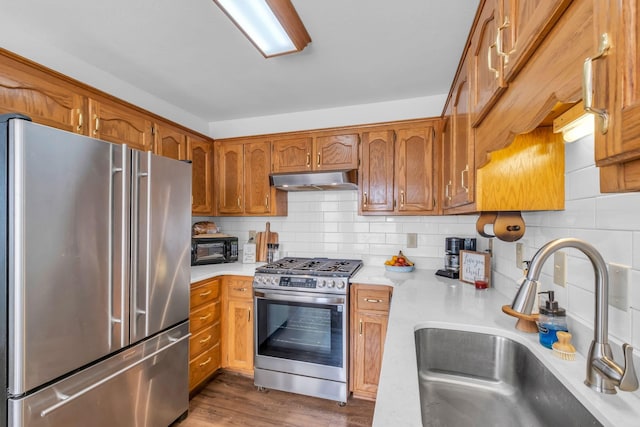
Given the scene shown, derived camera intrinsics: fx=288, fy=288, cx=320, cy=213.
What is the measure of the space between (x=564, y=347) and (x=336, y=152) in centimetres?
200

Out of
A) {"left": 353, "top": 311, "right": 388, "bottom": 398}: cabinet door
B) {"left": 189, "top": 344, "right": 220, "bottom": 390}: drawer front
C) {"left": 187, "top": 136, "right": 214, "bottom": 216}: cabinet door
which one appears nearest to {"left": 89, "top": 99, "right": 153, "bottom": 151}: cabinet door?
{"left": 187, "top": 136, "right": 214, "bottom": 216}: cabinet door

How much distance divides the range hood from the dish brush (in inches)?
67.3

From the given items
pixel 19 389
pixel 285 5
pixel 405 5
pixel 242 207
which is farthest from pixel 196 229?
pixel 405 5

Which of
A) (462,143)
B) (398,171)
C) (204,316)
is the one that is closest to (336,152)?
(398,171)

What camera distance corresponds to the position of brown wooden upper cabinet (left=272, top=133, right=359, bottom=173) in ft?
8.29

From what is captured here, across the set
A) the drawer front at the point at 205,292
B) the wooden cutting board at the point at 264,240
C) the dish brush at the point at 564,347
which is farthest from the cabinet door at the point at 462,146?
the drawer front at the point at 205,292

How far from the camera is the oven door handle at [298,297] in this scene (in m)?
2.12

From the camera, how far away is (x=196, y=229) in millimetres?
2789

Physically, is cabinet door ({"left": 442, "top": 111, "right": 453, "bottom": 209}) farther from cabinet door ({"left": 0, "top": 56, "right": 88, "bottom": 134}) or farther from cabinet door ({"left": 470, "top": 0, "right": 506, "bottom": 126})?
cabinet door ({"left": 0, "top": 56, "right": 88, "bottom": 134})

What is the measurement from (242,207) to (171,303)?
121 cm

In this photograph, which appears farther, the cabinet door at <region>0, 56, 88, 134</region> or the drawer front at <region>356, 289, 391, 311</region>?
the drawer front at <region>356, 289, 391, 311</region>

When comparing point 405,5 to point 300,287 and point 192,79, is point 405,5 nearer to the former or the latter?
point 192,79

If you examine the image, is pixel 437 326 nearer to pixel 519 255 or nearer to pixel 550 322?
pixel 550 322

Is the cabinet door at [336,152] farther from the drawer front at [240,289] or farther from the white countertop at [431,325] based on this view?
the drawer front at [240,289]
